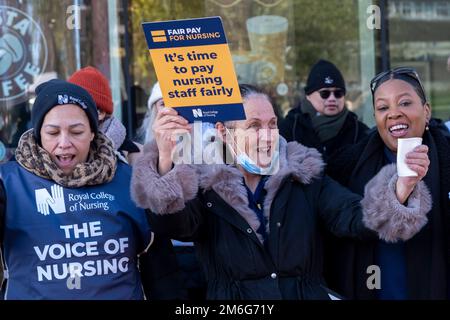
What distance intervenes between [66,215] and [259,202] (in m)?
0.79

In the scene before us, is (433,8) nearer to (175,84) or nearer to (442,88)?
(442,88)

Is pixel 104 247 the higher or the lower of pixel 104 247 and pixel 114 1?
Answer: the lower

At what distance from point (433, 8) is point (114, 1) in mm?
3926

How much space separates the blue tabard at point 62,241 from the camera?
3.42m

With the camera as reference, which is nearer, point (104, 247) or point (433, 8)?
point (104, 247)

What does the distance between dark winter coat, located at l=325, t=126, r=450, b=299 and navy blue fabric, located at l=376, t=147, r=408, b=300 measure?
0.09 feet

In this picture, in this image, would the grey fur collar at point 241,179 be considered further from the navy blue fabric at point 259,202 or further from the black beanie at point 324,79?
the black beanie at point 324,79

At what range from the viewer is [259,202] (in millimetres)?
3551

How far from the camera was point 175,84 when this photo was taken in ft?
10.6

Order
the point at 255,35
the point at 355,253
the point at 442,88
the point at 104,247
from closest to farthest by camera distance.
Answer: the point at 104,247
the point at 355,253
the point at 255,35
the point at 442,88

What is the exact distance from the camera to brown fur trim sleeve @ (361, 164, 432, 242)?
11.0 ft

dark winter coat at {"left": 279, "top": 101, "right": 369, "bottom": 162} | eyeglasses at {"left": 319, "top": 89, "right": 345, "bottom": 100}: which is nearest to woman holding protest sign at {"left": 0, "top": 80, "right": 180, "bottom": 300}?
dark winter coat at {"left": 279, "top": 101, "right": 369, "bottom": 162}

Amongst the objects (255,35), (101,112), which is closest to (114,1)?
(255,35)

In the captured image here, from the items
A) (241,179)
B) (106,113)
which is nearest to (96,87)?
(106,113)
